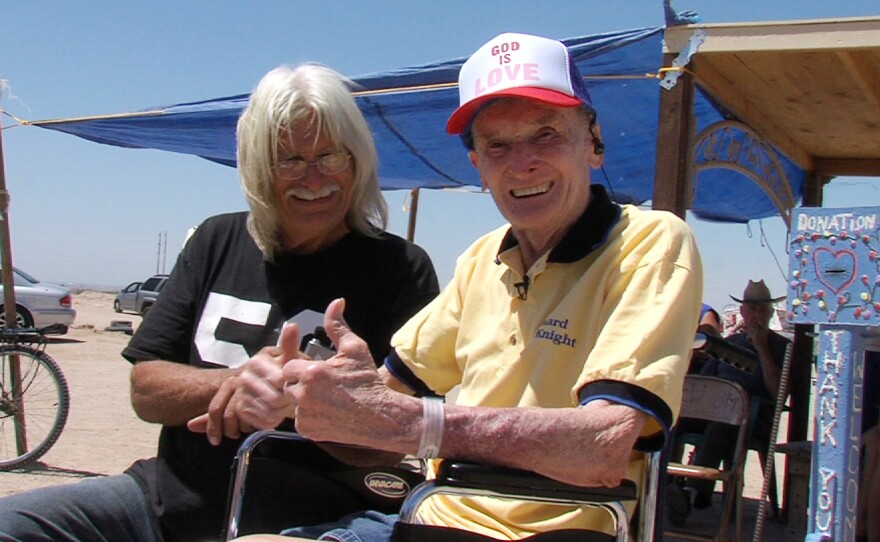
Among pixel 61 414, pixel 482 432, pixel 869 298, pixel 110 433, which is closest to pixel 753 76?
pixel 869 298

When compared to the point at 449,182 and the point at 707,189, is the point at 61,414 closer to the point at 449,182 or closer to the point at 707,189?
the point at 449,182

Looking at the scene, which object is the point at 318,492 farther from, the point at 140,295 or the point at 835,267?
the point at 140,295

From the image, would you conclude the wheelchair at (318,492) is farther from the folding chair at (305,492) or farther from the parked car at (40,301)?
Result: the parked car at (40,301)

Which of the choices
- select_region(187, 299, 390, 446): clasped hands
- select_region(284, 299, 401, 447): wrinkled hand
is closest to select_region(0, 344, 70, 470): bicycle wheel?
select_region(187, 299, 390, 446): clasped hands

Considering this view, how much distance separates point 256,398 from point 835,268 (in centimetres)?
222

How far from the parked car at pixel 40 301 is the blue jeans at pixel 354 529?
1427 cm

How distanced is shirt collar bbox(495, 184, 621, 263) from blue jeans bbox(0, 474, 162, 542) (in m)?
1.11

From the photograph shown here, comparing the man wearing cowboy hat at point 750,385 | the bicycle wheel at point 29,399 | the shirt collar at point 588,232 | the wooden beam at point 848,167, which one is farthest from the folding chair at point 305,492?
the wooden beam at point 848,167

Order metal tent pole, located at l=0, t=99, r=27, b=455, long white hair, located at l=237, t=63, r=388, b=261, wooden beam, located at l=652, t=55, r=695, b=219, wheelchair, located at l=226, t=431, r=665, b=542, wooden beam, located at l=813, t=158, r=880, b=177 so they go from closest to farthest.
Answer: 1. wheelchair, located at l=226, t=431, r=665, b=542
2. long white hair, located at l=237, t=63, r=388, b=261
3. wooden beam, located at l=652, t=55, r=695, b=219
4. metal tent pole, located at l=0, t=99, r=27, b=455
5. wooden beam, located at l=813, t=158, r=880, b=177

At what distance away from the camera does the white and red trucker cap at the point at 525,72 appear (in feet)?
5.62

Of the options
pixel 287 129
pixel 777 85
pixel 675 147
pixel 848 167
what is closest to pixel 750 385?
pixel 848 167

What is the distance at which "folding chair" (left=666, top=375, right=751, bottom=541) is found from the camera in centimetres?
425

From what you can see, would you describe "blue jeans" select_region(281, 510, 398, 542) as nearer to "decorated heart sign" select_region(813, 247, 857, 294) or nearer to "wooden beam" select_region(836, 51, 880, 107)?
"decorated heart sign" select_region(813, 247, 857, 294)

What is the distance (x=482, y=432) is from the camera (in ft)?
4.71
